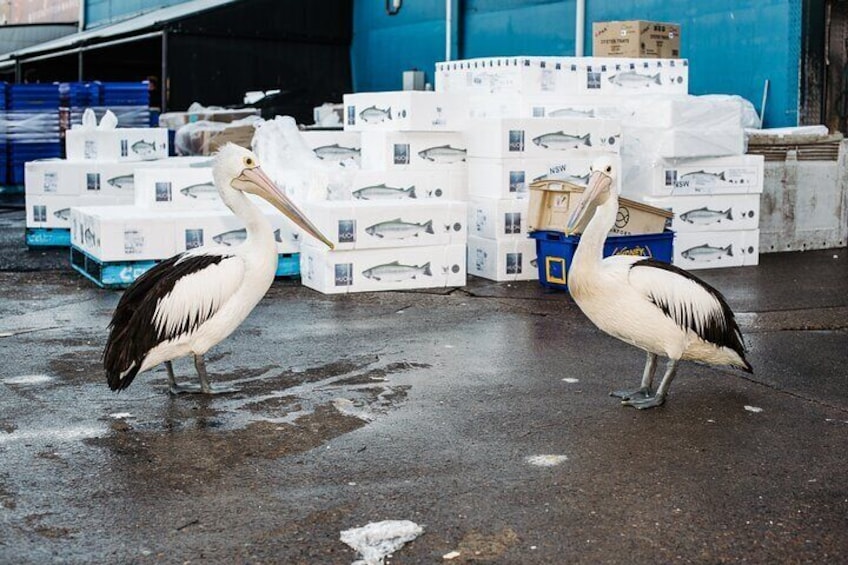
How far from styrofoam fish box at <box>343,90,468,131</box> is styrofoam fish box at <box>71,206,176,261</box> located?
209 centimetres

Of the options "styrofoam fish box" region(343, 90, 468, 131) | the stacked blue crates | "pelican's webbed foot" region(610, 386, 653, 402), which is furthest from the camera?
the stacked blue crates

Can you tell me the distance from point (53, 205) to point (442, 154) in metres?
4.11

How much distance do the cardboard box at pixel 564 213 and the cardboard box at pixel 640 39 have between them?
2540 mm

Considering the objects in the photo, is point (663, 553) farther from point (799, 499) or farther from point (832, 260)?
point (832, 260)

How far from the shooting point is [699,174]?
9742mm

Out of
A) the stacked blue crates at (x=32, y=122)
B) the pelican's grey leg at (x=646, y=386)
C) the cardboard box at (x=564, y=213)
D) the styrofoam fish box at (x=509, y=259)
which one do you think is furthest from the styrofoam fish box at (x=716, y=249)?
the stacked blue crates at (x=32, y=122)

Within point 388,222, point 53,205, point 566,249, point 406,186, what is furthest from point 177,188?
point 566,249

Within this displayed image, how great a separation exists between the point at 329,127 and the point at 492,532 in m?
12.2

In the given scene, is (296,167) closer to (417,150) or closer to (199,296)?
(417,150)

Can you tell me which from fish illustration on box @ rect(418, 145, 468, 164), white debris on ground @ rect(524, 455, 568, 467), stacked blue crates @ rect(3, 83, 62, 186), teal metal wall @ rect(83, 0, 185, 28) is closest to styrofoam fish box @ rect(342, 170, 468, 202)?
fish illustration on box @ rect(418, 145, 468, 164)

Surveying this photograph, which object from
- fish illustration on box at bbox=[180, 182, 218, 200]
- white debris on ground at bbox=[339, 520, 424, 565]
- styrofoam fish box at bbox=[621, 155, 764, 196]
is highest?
styrofoam fish box at bbox=[621, 155, 764, 196]

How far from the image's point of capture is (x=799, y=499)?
3971 mm

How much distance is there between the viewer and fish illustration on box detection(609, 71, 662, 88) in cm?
1003

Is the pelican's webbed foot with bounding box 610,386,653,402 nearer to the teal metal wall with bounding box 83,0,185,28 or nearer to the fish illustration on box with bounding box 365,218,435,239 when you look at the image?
the fish illustration on box with bounding box 365,218,435,239
